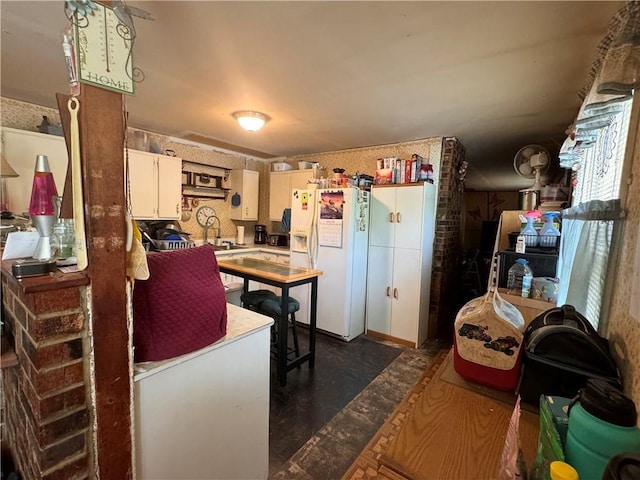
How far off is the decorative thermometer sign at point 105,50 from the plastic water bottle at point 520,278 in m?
2.59

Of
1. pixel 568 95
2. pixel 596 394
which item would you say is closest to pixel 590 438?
pixel 596 394

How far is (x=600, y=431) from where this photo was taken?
60cm

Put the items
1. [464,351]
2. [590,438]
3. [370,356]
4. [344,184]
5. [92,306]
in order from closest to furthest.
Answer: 1. [590,438]
2. [92,306]
3. [464,351]
4. [370,356]
5. [344,184]

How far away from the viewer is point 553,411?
766 mm

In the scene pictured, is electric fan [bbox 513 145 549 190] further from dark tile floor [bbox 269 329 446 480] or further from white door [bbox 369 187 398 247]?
dark tile floor [bbox 269 329 446 480]

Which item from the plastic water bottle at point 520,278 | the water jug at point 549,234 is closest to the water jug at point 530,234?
the water jug at point 549,234

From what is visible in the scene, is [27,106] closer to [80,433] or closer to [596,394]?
[80,433]

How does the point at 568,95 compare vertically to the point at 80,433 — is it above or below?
above

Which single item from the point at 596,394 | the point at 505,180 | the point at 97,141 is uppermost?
the point at 505,180

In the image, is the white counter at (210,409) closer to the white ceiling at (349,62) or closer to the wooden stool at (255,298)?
the wooden stool at (255,298)

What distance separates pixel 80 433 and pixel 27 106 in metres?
3.29

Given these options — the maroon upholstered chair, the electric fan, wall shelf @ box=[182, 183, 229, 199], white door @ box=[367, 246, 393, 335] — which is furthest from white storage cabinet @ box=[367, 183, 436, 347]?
the maroon upholstered chair

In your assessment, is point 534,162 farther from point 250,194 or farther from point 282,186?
point 250,194

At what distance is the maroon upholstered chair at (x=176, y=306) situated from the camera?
1039 mm
